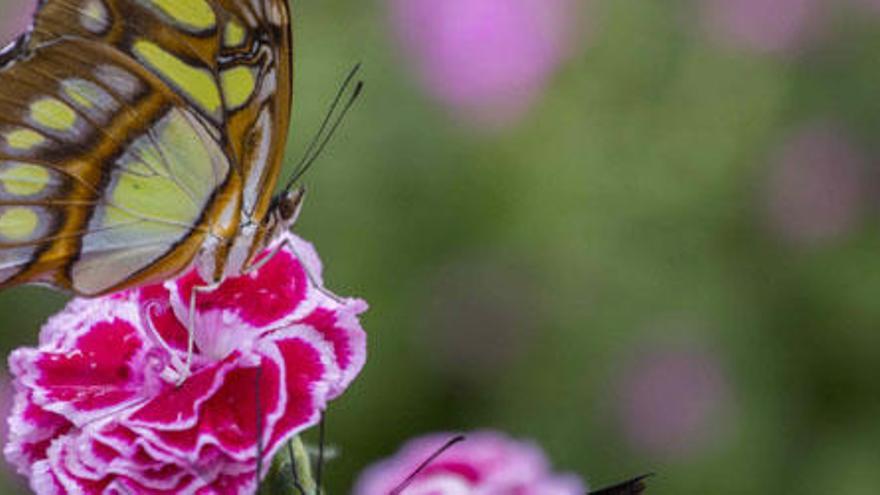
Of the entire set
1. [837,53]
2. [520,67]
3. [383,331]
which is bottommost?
[383,331]

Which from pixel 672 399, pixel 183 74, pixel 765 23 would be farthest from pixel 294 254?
pixel 765 23

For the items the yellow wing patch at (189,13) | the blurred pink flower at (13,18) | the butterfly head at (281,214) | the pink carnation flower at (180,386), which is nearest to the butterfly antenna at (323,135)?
the butterfly head at (281,214)

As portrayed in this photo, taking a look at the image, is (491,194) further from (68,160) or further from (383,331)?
(68,160)

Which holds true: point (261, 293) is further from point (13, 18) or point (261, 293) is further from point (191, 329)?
point (13, 18)

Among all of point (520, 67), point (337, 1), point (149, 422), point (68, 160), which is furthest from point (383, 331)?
point (149, 422)

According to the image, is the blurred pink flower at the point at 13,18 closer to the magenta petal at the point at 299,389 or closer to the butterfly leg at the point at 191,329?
the butterfly leg at the point at 191,329

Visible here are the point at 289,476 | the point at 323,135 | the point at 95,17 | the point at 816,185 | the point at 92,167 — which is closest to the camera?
the point at 289,476
